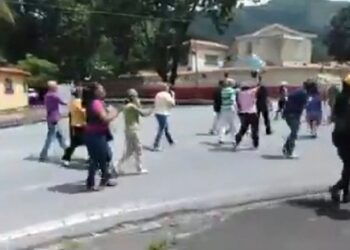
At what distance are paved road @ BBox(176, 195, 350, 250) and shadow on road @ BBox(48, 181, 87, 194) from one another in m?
2.62

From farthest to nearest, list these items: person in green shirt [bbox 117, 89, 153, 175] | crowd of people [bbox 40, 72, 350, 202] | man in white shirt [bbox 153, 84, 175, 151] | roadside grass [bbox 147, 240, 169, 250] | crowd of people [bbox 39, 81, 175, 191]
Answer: man in white shirt [bbox 153, 84, 175, 151], person in green shirt [bbox 117, 89, 153, 175], crowd of people [bbox 39, 81, 175, 191], crowd of people [bbox 40, 72, 350, 202], roadside grass [bbox 147, 240, 169, 250]

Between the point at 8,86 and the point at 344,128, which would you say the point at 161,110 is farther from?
the point at 8,86

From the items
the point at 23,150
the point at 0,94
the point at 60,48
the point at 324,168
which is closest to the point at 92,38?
the point at 60,48

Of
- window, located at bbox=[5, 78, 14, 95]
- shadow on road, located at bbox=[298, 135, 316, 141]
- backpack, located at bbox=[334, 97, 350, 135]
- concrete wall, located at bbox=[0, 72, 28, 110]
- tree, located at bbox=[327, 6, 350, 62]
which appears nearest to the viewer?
backpack, located at bbox=[334, 97, 350, 135]

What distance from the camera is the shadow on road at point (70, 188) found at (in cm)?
1235

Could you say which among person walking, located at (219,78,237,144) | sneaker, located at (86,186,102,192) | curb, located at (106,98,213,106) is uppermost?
person walking, located at (219,78,237,144)

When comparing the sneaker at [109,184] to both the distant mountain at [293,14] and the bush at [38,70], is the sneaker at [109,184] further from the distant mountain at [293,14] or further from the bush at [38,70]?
the distant mountain at [293,14]

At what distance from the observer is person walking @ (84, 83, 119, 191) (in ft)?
39.7

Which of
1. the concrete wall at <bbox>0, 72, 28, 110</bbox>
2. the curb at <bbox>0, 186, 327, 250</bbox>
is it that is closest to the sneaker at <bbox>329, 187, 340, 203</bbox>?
the curb at <bbox>0, 186, 327, 250</bbox>

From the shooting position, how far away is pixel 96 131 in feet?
39.8

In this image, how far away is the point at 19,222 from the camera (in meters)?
10.1

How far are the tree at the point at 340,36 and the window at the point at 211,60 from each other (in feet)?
39.8

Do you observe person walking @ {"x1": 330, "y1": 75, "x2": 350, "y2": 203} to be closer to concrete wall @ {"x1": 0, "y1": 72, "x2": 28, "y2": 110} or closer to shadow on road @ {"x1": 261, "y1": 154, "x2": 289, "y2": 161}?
shadow on road @ {"x1": 261, "y1": 154, "x2": 289, "y2": 161}

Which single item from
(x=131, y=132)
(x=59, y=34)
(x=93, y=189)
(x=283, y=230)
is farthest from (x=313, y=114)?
(x=59, y=34)
